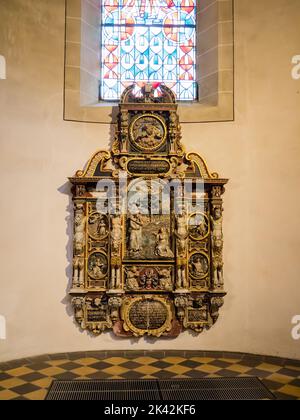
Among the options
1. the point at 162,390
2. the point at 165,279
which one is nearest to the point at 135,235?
the point at 165,279

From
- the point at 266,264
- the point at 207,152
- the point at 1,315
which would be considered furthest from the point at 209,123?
the point at 1,315

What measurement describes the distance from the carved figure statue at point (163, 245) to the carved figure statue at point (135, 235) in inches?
11.2

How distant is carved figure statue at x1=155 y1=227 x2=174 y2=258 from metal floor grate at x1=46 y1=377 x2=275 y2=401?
1934 mm

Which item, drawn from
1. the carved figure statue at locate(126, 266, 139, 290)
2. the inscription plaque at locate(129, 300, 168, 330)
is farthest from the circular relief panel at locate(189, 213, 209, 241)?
the inscription plaque at locate(129, 300, 168, 330)

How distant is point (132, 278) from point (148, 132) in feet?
7.69

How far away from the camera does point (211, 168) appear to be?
6.67 m

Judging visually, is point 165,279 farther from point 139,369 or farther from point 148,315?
point 139,369

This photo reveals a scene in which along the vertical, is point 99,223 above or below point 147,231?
above

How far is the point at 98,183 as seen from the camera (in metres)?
6.50

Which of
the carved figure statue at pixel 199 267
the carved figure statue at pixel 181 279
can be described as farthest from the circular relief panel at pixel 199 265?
the carved figure statue at pixel 181 279

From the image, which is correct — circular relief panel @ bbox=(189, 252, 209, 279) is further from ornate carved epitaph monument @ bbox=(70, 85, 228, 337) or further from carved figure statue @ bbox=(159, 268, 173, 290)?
carved figure statue @ bbox=(159, 268, 173, 290)

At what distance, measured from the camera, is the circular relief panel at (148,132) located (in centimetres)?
665

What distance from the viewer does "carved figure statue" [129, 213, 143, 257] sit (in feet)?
21.2

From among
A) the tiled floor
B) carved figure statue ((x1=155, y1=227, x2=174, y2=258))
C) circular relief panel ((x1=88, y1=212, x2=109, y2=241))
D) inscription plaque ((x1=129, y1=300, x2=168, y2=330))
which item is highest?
circular relief panel ((x1=88, y1=212, x2=109, y2=241))
